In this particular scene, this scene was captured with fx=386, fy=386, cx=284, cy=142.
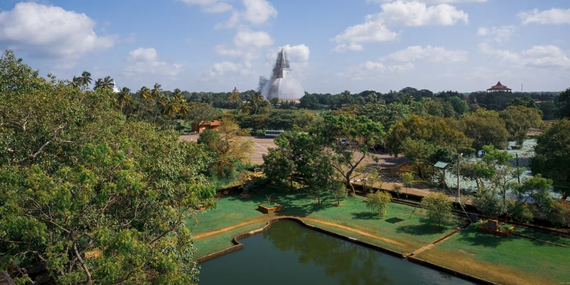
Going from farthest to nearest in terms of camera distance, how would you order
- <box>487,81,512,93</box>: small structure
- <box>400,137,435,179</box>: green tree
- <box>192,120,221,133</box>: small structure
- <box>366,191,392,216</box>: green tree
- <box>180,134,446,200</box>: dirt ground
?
1. <box>487,81,512,93</box>: small structure
2. <box>192,120,221,133</box>: small structure
3. <box>400,137,435,179</box>: green tree
4. <box>180,134,446,200</box>: dirt ground
5. <box>366,191,392,216</box>: green tree

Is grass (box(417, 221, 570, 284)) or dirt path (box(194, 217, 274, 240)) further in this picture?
dirt path (box(194, 217, 274, 240))

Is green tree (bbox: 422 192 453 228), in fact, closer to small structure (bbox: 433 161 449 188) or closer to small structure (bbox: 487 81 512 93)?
small structure (bbox: 433 161 449 188)

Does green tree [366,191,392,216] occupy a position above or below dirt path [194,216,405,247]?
above

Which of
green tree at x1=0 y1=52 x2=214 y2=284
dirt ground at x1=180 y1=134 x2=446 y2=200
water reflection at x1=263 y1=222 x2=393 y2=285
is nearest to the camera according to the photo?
green tree at x1=0 y1=52 x2=214 y2=284

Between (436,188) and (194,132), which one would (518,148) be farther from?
(194,132)

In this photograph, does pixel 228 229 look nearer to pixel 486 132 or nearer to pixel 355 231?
pixel 355 231

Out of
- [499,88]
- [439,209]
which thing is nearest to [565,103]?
[439,209]

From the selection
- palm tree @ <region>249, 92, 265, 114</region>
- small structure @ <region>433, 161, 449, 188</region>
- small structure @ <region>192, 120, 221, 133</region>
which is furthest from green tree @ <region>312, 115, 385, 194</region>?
palm tree @ <region>249, 92, 265, 114</region>

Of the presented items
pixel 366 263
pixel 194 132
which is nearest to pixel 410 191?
pixel 366 263
